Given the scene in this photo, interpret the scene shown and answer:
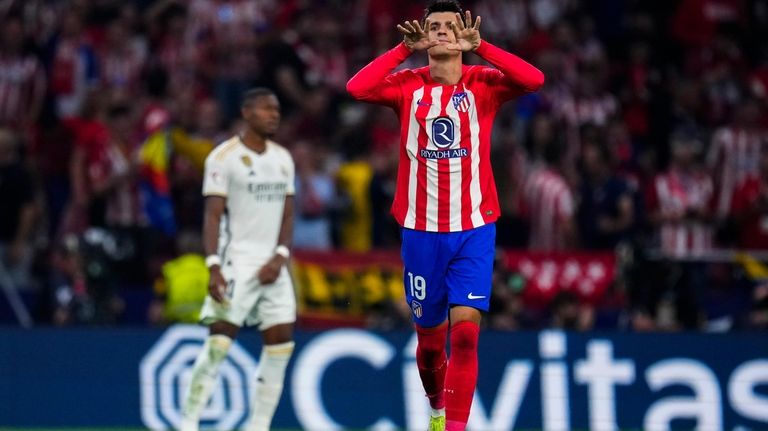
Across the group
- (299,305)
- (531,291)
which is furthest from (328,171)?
(531,291)

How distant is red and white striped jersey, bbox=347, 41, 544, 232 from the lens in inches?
358

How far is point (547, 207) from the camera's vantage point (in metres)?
16.0

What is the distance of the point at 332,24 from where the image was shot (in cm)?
1738

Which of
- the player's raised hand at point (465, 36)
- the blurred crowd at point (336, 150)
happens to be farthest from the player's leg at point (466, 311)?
the blurred crowd at point (336, 150)

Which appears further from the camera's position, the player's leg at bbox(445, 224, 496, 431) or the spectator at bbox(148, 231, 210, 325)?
the spectator at bbox(148, 231, 210, 325)

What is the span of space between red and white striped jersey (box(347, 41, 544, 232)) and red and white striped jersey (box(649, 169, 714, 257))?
286 inches

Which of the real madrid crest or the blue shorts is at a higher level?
the real madrid crest

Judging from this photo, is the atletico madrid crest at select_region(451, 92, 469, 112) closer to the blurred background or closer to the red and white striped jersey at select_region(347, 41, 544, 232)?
the red and white striped jersey at select_region(347, 41, 544, 232)

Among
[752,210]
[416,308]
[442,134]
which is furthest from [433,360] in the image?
[752,210]

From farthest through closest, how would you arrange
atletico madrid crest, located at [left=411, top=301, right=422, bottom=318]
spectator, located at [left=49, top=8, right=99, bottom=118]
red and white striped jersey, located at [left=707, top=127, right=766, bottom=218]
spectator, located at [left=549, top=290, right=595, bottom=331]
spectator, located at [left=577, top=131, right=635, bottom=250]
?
red and white striped jersey, located at [left=707, top=127, right=766, bottom=218] < spectator, located at [left=49, top=8, right=99, bottom=118] < spectator, located at [left=577, top=131, right=635, bottom=250] < spectator, located at [left=549, top=290, right=595, bottom=331] < atletico madrid crest, located at [left=411, top=301, right=422, bottom=318]

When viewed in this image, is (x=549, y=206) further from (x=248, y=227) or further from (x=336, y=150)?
(x=248, y=227)

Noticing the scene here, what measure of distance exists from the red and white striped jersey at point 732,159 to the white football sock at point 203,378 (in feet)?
25.6

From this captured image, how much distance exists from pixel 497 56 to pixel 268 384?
10.6ft

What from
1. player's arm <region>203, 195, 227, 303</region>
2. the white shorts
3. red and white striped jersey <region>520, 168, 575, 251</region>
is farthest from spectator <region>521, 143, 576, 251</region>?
player's arm <region>203, 195, 227, 303</region>
